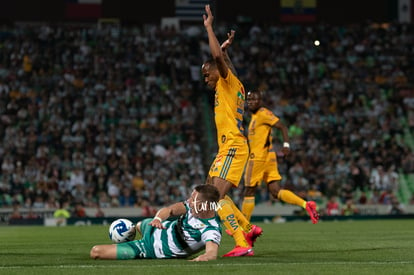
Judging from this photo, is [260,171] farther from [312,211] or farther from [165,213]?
[165,213]

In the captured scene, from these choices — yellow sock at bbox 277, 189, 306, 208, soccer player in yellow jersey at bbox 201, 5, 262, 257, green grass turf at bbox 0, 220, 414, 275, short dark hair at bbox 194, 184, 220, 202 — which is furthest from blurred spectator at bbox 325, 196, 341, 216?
short dark hair at bbox 194, 184, 220, 202

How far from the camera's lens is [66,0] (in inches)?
1670

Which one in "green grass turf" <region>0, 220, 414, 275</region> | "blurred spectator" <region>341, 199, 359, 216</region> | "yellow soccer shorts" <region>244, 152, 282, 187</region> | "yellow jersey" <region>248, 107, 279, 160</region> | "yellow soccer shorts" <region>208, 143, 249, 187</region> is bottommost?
"blurred spectator" <region>341, 199, 359, 216</region>

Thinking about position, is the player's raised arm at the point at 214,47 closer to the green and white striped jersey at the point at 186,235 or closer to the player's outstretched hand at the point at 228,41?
the player's outstretched hand at the point at 228,41

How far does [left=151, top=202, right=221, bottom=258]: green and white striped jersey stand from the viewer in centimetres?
1090

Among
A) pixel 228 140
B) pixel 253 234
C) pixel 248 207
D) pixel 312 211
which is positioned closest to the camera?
pixel 228 140

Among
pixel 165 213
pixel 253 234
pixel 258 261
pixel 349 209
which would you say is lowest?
pixel 349 209

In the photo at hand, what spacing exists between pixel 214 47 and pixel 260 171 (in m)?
5.93

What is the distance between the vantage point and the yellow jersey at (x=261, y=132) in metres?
17.0

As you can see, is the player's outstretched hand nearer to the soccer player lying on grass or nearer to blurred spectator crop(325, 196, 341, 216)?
the soccer player lying on grass

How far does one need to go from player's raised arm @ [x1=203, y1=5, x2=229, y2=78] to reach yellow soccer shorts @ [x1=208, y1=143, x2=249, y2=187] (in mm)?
1095

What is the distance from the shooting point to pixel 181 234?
1097 centimetres

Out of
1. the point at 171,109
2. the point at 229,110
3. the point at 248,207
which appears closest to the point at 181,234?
→ the point at 229,110

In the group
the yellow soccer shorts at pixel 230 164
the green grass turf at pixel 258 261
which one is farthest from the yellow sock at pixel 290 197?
the yellow soccer shorts at pixel 230 164
